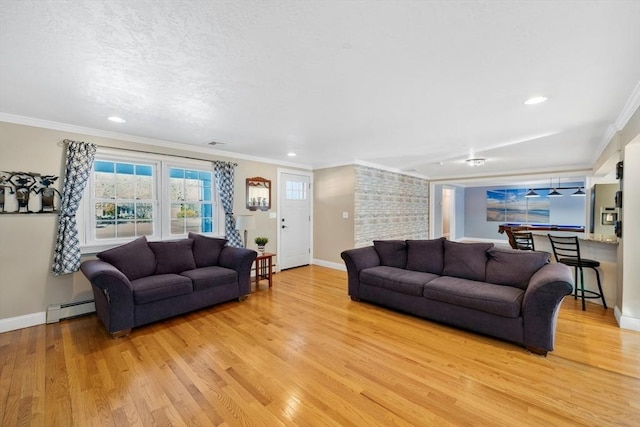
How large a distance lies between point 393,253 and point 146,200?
380cm

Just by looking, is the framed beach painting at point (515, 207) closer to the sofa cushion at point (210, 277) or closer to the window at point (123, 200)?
the sofa cushion at point (210, 277)

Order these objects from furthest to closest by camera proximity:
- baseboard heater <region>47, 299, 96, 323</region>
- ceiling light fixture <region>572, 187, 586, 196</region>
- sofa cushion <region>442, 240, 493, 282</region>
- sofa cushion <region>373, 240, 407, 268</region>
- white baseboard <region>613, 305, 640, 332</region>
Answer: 1. ceiling light fixture <region>572, 187, 586, 196</region>
2. sofa cushion <region>373, 240, 407, 268</region>
3. sofa cushion <region>442, 240, 493, 282</region>
4. baseboard heater <region>47, 299, 96, 323</region>
5. white baseboard <region>613, 305, 640, 332</region>

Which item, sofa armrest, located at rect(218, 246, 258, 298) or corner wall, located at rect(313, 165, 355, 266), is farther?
corner wall, located at rect(313, 165, 355, 266)

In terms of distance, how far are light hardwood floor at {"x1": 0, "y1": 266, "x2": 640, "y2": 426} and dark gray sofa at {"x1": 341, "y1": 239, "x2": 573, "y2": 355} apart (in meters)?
0.20

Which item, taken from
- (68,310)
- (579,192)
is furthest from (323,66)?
(579,192)

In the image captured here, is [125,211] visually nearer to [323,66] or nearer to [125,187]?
[125,187]

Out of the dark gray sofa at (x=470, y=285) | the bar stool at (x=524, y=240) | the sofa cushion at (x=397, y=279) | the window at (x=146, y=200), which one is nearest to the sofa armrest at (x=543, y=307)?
the dark gray sofa at (x=470, y=285)

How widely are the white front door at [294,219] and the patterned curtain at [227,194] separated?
1118 mm

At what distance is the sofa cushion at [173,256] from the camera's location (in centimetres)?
375

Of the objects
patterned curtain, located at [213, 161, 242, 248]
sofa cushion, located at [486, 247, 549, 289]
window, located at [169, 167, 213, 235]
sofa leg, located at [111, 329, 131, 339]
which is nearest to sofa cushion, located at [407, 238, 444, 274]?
sofa cushion, located at [486, 247, 549, 289]

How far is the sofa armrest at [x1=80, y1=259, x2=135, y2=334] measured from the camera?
284cm

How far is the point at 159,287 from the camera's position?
3.23 m

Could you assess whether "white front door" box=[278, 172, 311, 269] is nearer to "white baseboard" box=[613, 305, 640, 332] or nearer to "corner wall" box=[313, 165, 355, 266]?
"corner wall" box=[313, 165, 355, 266]

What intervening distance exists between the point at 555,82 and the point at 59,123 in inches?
206
